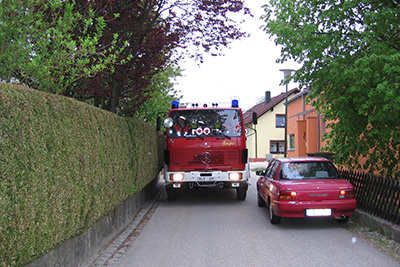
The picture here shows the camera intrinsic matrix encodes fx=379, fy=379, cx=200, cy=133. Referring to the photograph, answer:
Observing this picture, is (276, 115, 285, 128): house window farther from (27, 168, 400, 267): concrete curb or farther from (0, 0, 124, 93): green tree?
(0, 0, 124, 93): green tree

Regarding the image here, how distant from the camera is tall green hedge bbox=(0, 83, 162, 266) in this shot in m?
3.44

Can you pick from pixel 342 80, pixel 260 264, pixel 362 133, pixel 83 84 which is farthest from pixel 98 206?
pixel 362 133

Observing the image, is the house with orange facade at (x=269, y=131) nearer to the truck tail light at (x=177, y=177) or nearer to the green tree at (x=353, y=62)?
the truck tail light at (x=177, y=177)

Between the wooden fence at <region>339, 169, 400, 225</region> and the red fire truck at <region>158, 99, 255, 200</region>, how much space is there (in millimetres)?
3467

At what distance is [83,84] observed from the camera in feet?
29.7

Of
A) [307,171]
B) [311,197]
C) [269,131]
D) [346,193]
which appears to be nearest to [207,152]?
[307,171]

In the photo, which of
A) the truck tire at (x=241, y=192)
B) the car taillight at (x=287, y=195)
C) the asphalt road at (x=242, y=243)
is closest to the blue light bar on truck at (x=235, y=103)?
the truck tire at (x=241, y=192)

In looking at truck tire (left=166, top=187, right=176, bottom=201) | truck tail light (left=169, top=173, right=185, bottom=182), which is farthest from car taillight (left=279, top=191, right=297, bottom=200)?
truck tire (left=166, top=187, right=176, bottom=201)

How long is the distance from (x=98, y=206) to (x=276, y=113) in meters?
44.2

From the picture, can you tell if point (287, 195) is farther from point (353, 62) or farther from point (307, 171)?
point (353, 62)

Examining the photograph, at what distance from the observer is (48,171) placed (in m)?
4.29

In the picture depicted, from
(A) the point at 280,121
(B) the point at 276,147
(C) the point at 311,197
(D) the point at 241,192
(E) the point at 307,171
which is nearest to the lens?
(C) the point at 311,197

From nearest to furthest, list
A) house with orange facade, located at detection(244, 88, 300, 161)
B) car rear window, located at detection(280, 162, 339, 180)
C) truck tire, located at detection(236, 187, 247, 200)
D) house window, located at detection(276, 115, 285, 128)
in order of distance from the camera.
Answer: car rear window, located at detection(280, 162, 339, 180)
truck tire, located at detection(236, 187, 247, 200)
house with orange facade, located at detection(244, 88, 300, 161)
house window, located at detection(276, 115, 285, 128)

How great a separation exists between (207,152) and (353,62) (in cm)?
515
